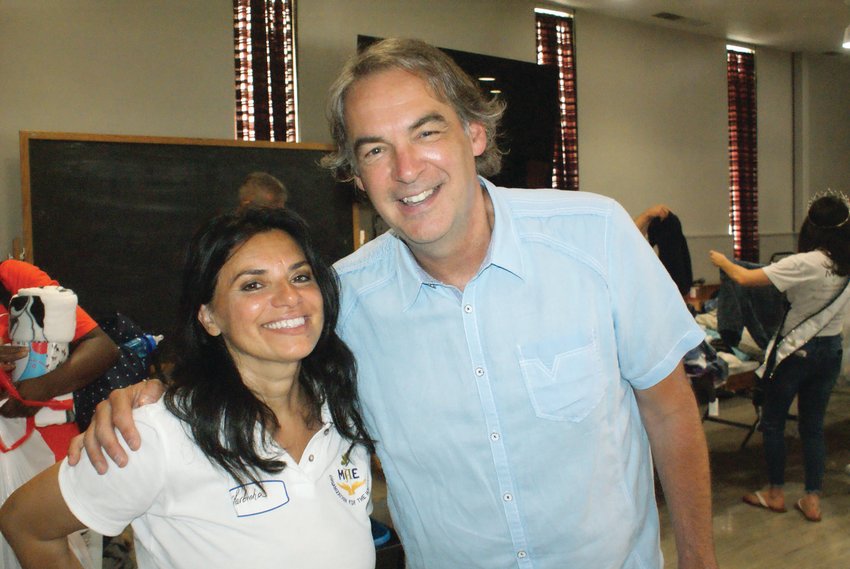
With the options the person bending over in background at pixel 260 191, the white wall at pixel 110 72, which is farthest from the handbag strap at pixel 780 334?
the white wall at pixel 110 72

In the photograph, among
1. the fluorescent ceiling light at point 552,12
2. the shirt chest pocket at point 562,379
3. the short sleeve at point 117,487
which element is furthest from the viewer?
the fluorescent ceiling light at point 552,12

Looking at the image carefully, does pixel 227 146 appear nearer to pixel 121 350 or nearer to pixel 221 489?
pixel 121 350

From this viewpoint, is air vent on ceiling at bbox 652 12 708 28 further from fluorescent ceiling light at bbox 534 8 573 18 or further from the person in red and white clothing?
the person in red and white clothing

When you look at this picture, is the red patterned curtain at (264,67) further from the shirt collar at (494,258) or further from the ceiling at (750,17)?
the shirt collar at (494,258)

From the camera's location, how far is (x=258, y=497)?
146 cm

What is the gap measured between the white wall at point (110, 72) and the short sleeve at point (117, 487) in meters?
4.57

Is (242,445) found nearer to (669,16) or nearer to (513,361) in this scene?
(513,361)

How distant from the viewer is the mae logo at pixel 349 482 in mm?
1584

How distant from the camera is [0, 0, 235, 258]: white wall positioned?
5.22 metres

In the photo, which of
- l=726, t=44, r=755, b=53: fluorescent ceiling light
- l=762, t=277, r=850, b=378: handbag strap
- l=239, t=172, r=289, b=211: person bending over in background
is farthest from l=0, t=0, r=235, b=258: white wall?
l=726, t=44, r=755, b=53: fluorescent ceiling light

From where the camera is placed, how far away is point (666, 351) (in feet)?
5.05

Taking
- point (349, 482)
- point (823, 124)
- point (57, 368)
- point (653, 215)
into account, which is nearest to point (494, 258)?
point (349, 482)

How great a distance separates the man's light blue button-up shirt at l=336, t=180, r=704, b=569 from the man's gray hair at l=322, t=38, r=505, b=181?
31cm

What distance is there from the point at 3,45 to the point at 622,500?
5.41m
